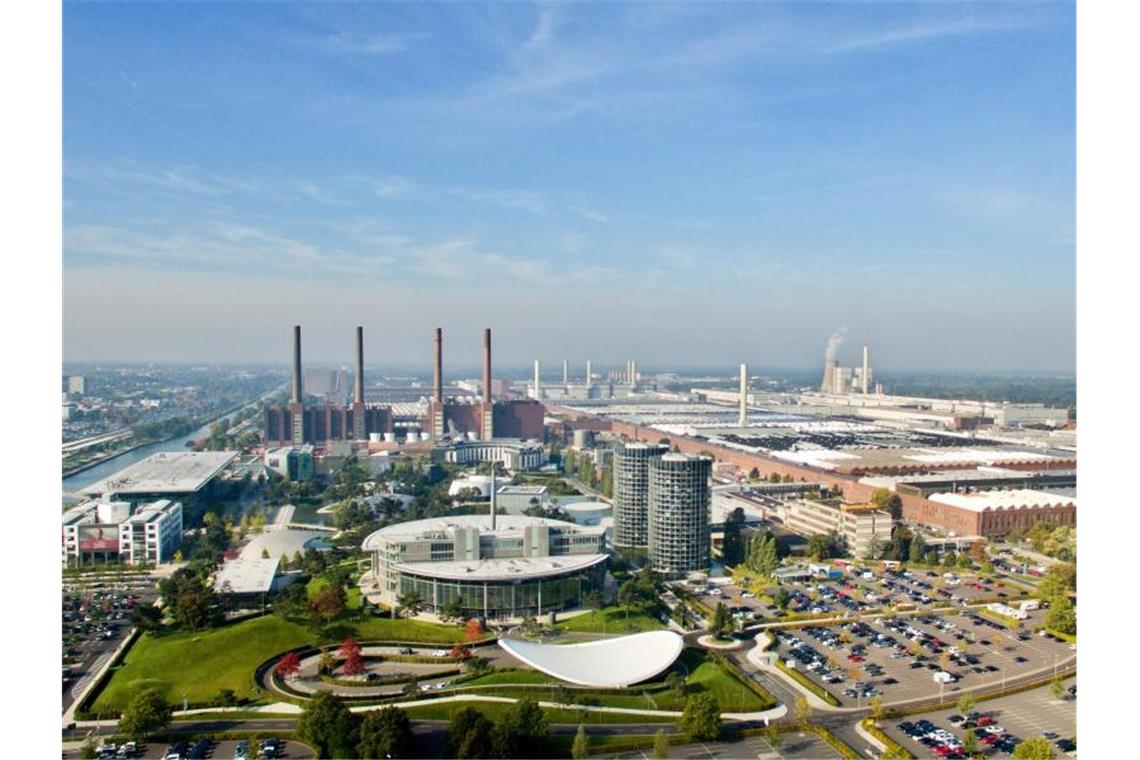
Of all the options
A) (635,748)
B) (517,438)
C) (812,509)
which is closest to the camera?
(635,748)

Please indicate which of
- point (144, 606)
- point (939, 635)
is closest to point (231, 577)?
point (144, 606)

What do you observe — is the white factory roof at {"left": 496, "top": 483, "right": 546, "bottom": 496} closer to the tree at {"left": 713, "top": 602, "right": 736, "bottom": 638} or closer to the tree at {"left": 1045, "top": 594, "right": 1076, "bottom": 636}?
the tree at {"left": 713, "top": 602, "right": 736, "bottom": 638}

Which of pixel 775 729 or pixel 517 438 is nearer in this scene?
pixel 775 729

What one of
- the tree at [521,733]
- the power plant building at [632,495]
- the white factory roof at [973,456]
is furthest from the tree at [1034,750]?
the white factory roof at [973,456]

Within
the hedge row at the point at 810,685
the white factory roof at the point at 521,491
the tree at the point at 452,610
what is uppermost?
the white factory roof at the point at 521,491

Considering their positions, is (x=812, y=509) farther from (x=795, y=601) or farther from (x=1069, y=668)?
(x=1069, y=668)

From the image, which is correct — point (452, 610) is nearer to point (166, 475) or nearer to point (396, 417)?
point (166, 475)

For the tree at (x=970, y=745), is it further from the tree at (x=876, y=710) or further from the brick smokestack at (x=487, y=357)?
the brick smokestack at (x=487, y=357)
